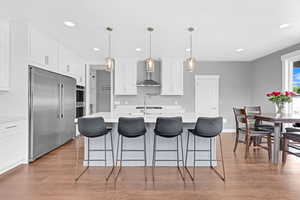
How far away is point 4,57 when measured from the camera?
3.25m

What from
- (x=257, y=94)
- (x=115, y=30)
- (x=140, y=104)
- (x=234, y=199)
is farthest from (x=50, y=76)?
(x=257, y=94)

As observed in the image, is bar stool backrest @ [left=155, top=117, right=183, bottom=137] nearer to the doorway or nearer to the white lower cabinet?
the white lower cabinet

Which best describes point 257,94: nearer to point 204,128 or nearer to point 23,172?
point 204,128

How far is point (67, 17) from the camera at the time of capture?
3139 mm

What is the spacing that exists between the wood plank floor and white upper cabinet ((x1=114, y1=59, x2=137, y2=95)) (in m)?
3.13

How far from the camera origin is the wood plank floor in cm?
230

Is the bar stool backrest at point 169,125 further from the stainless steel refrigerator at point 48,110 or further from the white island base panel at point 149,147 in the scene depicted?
the stainless steel refrigerator at point 48,110

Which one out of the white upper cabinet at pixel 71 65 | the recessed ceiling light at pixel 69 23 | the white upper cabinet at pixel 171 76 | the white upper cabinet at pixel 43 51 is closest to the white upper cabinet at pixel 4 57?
the white upper cabinet at pixel 43 51

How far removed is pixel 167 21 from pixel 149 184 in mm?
2679

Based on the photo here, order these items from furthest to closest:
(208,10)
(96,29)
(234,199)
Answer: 1. (96,29)
2. (208,10)
3. (234,199)

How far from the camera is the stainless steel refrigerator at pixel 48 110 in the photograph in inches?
135

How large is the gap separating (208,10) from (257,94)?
4.51 metres

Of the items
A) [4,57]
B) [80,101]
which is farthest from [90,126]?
[80,101]

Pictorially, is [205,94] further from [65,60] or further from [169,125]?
[65,60]
